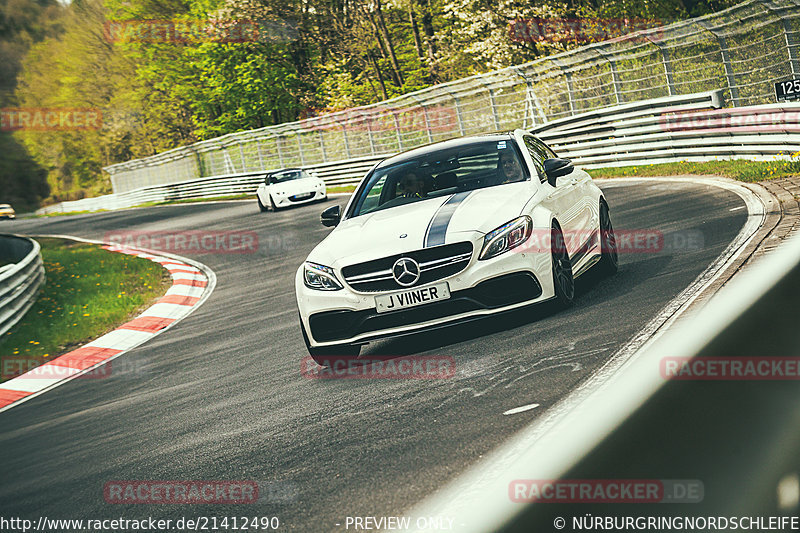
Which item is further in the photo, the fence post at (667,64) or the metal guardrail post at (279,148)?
the metal guardrail post at (279,148)

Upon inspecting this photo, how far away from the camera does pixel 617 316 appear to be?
267 inches

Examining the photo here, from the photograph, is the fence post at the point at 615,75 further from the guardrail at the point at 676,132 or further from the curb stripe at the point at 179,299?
the curb stripe at the point at 179,299

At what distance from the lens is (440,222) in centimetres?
679

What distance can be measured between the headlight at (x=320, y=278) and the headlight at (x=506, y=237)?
110 cm

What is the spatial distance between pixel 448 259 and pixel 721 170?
1010cm

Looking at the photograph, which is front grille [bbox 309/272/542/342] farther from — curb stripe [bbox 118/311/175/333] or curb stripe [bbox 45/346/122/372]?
curb stripe [bbox 118/311/175/333]

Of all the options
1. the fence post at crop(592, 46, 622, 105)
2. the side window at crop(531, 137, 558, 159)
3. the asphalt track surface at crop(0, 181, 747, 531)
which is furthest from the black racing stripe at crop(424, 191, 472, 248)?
the fence post at crop(592, 46, 622, 105)

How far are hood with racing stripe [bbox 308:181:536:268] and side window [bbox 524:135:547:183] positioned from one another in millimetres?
336

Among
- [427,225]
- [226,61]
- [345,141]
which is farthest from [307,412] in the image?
[226,61]

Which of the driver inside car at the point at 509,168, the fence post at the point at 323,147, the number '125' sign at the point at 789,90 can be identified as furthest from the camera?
the fence post at the point at 323,147

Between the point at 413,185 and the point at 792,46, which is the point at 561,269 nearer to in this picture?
the point at 413,185

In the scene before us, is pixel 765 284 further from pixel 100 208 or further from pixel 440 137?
pixel 100 208

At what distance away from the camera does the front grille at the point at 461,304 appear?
6539 mm

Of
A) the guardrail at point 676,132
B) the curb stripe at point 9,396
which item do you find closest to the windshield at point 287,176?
the guardrail at point 676,132
